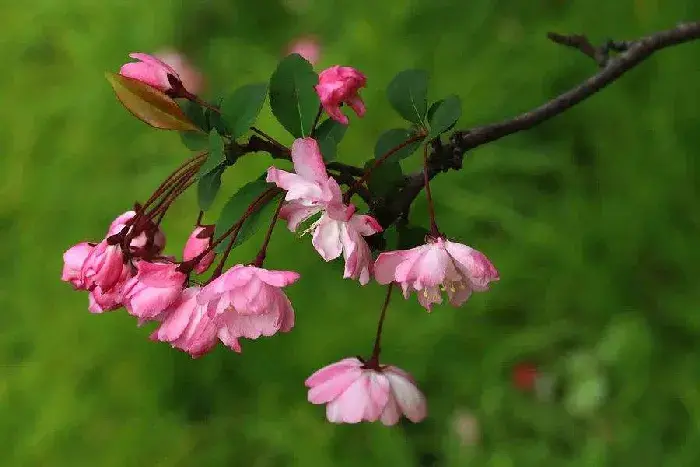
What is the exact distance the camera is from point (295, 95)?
0.59 m

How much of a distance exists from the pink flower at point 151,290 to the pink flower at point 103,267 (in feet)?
0.03

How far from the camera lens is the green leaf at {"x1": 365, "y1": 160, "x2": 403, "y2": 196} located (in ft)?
1.81

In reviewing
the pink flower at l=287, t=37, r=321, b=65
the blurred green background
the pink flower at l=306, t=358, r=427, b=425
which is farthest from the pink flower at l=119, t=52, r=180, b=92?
the pink flower at l=287, t=37, r=321, b=65

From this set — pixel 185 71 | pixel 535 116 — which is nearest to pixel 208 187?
pixel 535 116

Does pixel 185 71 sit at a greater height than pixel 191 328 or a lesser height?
lesser

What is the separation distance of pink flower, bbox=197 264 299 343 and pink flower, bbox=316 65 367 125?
0.41 ft

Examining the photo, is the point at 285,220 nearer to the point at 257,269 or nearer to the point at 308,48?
the point at 257,269

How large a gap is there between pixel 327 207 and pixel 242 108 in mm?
126

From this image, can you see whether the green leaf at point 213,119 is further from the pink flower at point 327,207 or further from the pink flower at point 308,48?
the pink flower at point 308,48

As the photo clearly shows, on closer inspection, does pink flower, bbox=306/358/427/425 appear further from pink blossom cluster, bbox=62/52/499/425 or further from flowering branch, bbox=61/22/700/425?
pink blossom cluster, bbox=62/52/499/425

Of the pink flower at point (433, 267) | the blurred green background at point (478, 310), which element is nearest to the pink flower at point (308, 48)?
the blurred green background at point (478, 310)

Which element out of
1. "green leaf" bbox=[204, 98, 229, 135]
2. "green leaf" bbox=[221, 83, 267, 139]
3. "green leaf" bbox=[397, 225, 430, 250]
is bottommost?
"green leaf" bbox=[397, 225, 430, 250]

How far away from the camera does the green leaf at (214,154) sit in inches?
20.1

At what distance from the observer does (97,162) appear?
71.0 inches
